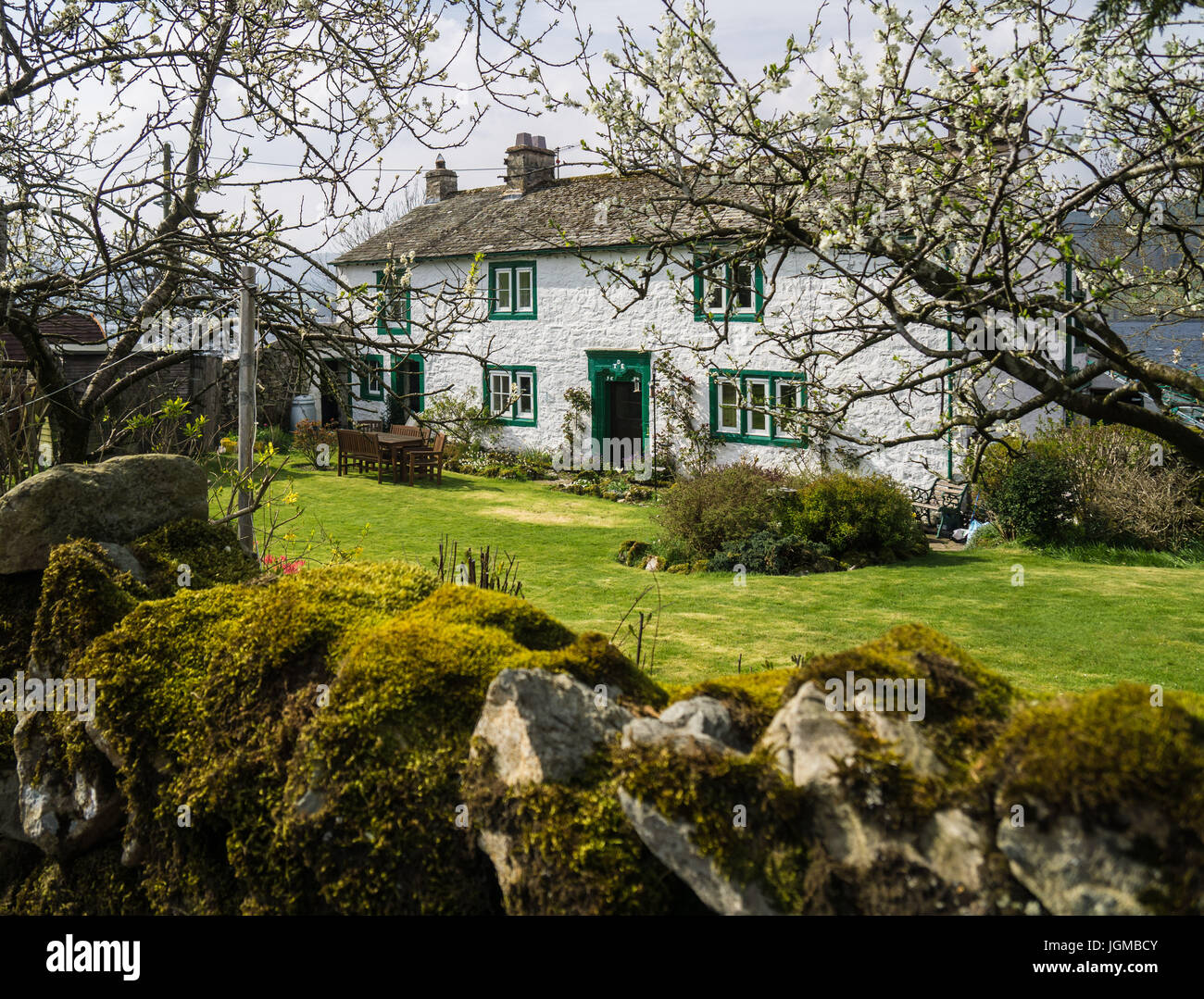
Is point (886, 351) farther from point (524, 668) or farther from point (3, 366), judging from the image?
point (524, 668)

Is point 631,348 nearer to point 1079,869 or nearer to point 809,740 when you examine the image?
point 809,740

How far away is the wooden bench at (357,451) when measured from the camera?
2280 centimetres

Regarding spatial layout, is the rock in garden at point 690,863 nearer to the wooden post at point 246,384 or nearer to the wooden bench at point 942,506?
the wooden post at point 246,384

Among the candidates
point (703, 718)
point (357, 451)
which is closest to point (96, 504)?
point (703, 718)

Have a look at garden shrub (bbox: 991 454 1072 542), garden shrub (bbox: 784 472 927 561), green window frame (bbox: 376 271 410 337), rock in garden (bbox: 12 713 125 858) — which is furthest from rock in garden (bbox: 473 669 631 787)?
garden shrub (bbox: 991 454 1072 542)

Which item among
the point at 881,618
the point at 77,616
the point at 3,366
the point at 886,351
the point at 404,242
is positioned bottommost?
the point at 881,618

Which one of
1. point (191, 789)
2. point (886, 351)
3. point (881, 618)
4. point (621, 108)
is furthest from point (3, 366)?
point (886, 351)

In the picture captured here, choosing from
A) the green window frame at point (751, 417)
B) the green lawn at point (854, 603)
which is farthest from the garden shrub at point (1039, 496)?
the green window frame at point (751, 417)

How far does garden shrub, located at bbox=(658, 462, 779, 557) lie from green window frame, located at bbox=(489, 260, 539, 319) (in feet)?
36.3

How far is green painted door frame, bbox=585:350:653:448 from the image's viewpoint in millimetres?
22922

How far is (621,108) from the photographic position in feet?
21.1

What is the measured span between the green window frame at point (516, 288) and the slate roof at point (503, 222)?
0.68 meters
